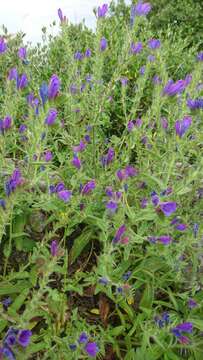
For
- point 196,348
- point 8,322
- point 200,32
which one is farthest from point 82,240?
point 200,32

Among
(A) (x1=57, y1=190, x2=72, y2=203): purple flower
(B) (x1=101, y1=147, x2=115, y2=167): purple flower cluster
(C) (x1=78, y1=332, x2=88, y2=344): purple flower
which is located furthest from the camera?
(B) (x1=101, y1=147, x2=115, y2=167): purple flower cluster

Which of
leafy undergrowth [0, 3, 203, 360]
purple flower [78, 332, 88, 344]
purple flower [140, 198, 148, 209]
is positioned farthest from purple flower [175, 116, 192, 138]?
purple flower [78, 332, 88, 344]

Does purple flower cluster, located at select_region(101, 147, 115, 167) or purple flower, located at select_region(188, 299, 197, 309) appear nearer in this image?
purple flower, located at select_region(188, 299, 197, 309)

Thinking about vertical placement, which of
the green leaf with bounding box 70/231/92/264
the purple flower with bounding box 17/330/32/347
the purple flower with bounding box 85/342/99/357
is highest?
the purple flower with bounding box 17/330/32/347

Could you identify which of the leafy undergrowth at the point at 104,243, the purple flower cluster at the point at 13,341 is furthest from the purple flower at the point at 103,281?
the purple flower cluster at the point at 13,341

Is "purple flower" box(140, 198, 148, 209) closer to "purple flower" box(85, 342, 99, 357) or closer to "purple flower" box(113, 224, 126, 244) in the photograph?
"purple flower" box(113, 224, 126, 244)

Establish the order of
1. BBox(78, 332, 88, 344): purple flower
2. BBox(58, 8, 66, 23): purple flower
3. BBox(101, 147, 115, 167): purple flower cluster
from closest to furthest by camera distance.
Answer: BBox(78, 332, 88, 344): purple flower → BBox(101, 147, 115, 167): purple flower cluster → BBox(58, 8, 66, 23): purple flower

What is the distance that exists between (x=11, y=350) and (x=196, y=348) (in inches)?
46.3

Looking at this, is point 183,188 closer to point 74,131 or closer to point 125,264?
point 125,264

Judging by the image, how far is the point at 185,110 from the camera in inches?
125

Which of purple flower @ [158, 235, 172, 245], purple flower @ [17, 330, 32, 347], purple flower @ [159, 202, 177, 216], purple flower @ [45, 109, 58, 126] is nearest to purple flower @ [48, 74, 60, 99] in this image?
purple flower @ [45, 109, 58, 126]

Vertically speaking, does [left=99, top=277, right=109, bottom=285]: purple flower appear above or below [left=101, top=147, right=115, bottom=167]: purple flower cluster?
below

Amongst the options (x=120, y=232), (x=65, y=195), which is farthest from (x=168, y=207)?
(x=65, y=195)

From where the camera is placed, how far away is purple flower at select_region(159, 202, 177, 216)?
2348 millimetres
